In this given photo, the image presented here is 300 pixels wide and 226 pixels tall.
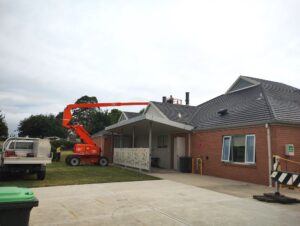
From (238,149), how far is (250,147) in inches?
36.1

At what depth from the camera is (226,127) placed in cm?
1453

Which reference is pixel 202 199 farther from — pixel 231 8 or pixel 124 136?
pixel 124 136

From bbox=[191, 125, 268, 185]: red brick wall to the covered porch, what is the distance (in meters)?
1.03

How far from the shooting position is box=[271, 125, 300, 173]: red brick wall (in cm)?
1173

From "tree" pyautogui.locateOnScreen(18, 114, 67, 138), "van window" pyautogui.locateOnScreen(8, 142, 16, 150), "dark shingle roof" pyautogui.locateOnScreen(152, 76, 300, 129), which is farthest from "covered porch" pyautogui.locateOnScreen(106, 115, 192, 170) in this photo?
"tree" pyautogui.locateOnScreen(18, 114, 67, 138)

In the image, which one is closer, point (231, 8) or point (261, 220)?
point (261, 220)

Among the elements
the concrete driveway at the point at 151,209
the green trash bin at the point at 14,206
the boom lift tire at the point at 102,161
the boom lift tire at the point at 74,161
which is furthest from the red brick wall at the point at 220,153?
the green trash bin at the point at 14,206

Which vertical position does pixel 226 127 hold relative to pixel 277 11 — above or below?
below

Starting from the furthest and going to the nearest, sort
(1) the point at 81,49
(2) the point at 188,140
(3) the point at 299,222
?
(2) the point at 188,140 < (1) the point at 81,49 < (3) the point at 299,222

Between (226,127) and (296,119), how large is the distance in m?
3.43

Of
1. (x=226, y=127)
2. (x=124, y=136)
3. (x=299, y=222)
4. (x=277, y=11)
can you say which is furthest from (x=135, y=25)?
(x=124, y=136)

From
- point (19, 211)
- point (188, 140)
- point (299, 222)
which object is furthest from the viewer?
point (188, 140)

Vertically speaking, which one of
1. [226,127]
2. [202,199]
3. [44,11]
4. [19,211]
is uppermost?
[44,11]

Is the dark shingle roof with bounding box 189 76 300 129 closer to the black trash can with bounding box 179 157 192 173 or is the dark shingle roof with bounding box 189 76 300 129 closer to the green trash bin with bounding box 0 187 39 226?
the black trash can with bounding box 179 157 192 173
